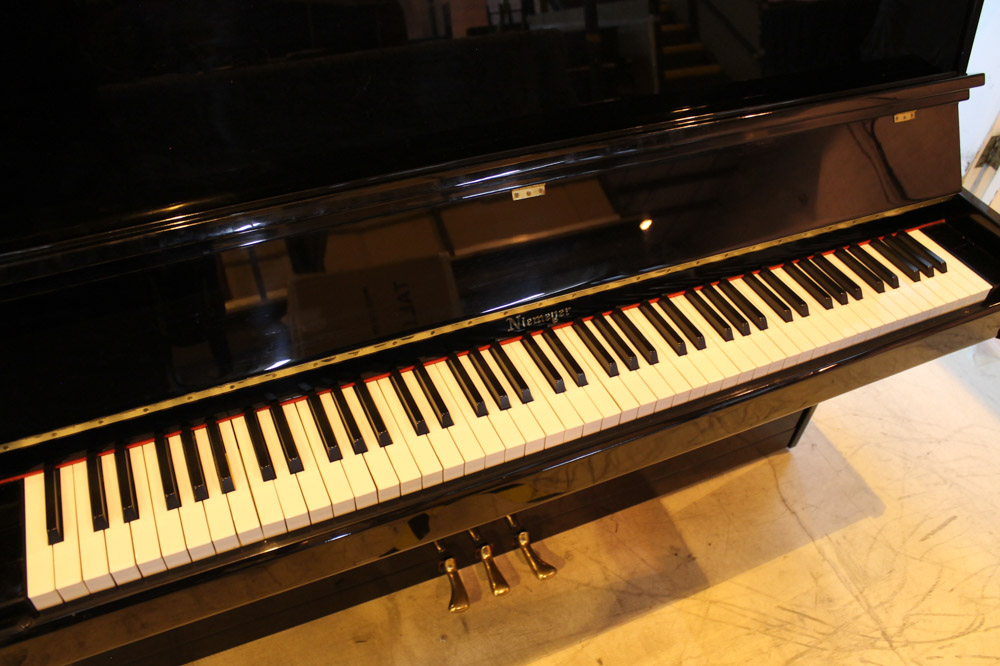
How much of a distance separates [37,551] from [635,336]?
107cm

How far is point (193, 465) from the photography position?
1.12 metres

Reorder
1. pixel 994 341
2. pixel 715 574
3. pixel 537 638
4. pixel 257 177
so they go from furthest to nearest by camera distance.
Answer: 1. pixel 994 341
2. pixel 715 574
3. pixel 537 638
4. pixel 257 177

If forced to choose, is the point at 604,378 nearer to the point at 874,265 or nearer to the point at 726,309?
the point at 726,309

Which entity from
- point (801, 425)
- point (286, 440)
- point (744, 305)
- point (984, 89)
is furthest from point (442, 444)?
point (984, 89)

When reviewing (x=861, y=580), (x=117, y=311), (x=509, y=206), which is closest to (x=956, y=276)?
(x=861, y=580)

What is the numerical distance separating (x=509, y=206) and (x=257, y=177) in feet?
1.46

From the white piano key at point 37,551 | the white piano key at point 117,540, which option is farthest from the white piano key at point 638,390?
the white piano key at point 37,551

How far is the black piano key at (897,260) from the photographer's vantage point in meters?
1.49

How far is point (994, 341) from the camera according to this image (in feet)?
8.32

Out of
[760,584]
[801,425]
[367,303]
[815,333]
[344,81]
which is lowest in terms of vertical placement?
[760,584]

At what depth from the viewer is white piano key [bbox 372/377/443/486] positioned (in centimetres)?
115

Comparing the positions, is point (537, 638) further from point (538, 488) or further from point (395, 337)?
point (395, 337)

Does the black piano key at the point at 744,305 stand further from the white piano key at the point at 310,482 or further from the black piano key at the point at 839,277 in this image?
the white piano key at the point at 310,482

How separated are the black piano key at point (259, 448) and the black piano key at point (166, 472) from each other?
0.43 ft
